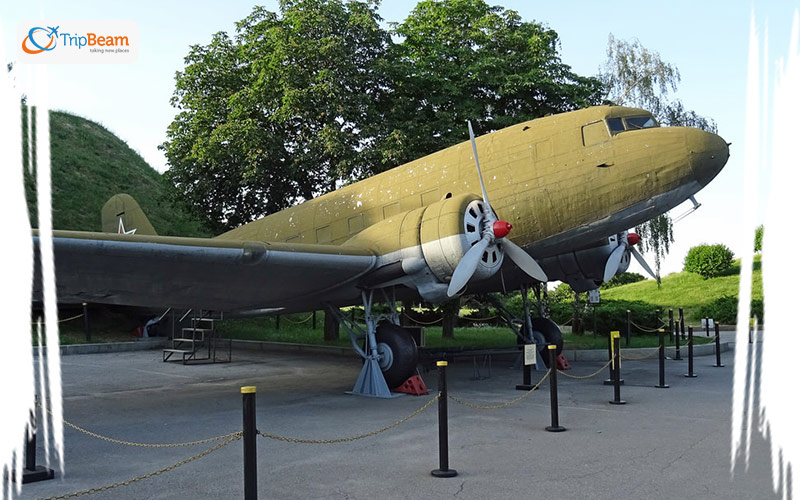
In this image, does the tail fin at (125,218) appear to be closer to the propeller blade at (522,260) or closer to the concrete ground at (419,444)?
the concrete ground at (419,444)

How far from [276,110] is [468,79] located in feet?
21.4

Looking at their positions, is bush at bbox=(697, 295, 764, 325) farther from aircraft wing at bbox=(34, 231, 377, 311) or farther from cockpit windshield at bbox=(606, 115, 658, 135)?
aircraft wing at bbox=(34, 231, 377, 311)

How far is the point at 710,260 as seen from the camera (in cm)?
4500

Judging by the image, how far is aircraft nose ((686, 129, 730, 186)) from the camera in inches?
373

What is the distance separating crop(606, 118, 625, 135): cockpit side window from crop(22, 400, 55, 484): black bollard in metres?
9.27

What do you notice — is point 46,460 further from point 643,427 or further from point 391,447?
point 643,427

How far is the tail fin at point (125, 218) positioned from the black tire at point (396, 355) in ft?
39.8

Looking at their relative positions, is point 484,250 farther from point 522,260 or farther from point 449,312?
point 449,312

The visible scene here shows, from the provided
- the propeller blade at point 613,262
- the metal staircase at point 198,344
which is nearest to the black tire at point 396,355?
the propeller blade at point 613,262

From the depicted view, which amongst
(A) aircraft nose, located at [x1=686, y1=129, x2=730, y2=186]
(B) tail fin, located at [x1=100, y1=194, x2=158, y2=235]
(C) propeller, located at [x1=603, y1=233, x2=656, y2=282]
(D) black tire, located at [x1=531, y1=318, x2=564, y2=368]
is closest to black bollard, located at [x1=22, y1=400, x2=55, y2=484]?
(A) aircraft nose, located at [x1=686, y1=129, x2=730, y2=186]

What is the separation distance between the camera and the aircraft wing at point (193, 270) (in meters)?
8.53

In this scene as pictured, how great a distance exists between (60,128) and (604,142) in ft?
162

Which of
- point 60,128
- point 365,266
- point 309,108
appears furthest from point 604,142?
→ point 60,128

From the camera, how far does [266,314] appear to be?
15.2 m
